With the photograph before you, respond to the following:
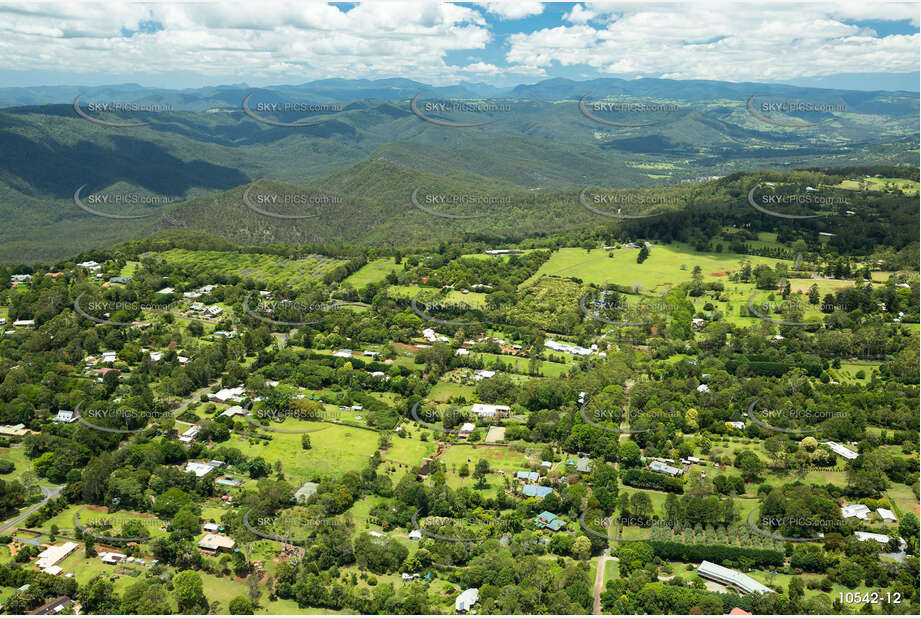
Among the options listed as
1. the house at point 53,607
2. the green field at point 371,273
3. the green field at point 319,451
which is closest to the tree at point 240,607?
the house at point 53,607

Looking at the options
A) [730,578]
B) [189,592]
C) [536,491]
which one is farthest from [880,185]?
[189,592]

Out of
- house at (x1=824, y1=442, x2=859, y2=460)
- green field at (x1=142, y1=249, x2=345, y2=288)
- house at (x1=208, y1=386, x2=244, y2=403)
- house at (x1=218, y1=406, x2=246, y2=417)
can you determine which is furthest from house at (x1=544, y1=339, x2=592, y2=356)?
green field at (x1=142, y1=249, x2=345, y2=288)

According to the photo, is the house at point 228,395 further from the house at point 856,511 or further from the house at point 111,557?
the house at point 856,511

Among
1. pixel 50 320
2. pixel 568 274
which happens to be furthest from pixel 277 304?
pixel 568 274

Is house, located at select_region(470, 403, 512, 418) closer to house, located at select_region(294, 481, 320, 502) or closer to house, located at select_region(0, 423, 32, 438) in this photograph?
house, located at select_region(294, 481, 320, 502)

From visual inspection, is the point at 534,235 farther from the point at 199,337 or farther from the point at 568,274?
the point at 199,337

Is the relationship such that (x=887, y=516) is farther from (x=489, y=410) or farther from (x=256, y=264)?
(x=256, y=264)

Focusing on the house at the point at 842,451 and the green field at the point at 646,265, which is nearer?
the house at the point at 842,451

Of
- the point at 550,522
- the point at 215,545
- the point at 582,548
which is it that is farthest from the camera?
the point at 550,522
